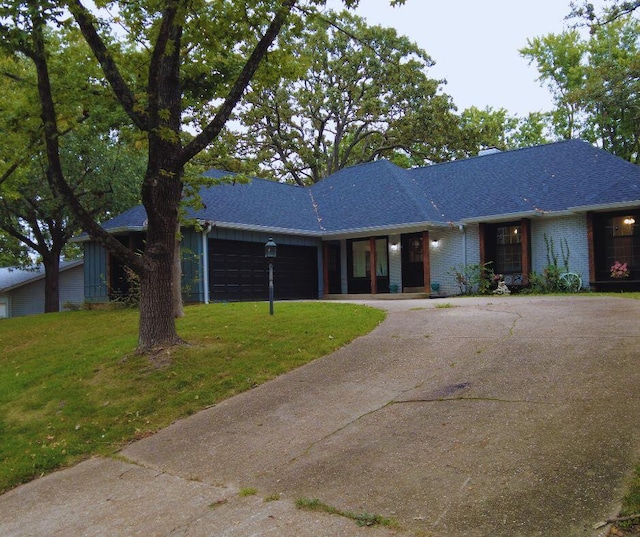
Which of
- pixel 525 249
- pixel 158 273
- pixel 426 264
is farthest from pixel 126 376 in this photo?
pixel 525 249

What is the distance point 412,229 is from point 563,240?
4817 mm

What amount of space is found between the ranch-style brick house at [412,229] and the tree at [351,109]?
30.0 ft

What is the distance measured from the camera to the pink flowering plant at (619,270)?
15.7 m

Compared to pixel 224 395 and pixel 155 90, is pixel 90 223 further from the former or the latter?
pixel 224 395

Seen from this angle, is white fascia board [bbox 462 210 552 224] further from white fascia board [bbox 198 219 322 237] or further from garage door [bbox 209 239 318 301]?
garage door [bbox 209 239 318 301]

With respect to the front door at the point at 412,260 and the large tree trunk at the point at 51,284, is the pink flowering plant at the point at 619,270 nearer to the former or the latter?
the front door at the point at 412,260

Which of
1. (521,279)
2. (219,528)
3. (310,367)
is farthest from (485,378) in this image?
(521,279)

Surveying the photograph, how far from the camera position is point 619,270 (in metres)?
15.8

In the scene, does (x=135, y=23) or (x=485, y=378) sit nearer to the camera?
(x=485, y=378)

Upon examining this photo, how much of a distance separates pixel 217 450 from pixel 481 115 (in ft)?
121

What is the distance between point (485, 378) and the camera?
6.07 meters

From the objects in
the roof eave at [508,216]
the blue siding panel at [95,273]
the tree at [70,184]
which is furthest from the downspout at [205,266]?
the roof eave at [508,216]

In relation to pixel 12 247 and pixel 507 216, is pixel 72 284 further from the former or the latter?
pixel 507 216

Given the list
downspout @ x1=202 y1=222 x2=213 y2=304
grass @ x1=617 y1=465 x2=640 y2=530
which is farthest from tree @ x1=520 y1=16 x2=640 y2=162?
grass @ x1=617 y1=465 x2=640 y2=530
